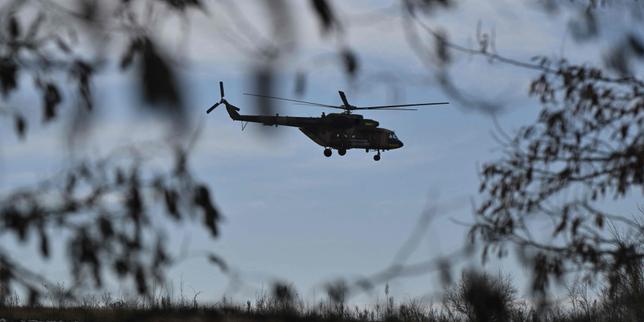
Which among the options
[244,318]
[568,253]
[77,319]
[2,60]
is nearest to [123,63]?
[2,60]

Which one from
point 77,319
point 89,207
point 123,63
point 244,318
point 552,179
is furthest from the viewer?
point 77,319

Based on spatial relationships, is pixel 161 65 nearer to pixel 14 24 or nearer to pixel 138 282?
pixel 138 282

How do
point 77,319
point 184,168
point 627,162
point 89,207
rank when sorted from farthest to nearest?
1. point 77,319
2. point 627,162
3. point 89,207
4. point 184,168

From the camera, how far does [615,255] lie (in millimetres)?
7184

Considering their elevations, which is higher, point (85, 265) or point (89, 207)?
point (89, 207)

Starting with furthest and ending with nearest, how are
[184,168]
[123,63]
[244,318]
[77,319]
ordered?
1. [77,319]
2. [244,318]
3. [184,168]
4. [123,63]

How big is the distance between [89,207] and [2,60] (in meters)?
1.26

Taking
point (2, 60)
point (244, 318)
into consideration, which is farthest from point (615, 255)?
point (244, 318)

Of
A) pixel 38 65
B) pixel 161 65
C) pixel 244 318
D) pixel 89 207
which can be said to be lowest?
pixel 244 318

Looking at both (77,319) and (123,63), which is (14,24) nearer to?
(123,63)

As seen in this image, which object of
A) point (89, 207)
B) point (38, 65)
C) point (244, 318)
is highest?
point (38, 65)

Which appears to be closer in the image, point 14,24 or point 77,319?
point 14,24

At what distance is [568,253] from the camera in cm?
731

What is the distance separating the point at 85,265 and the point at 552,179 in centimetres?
407
